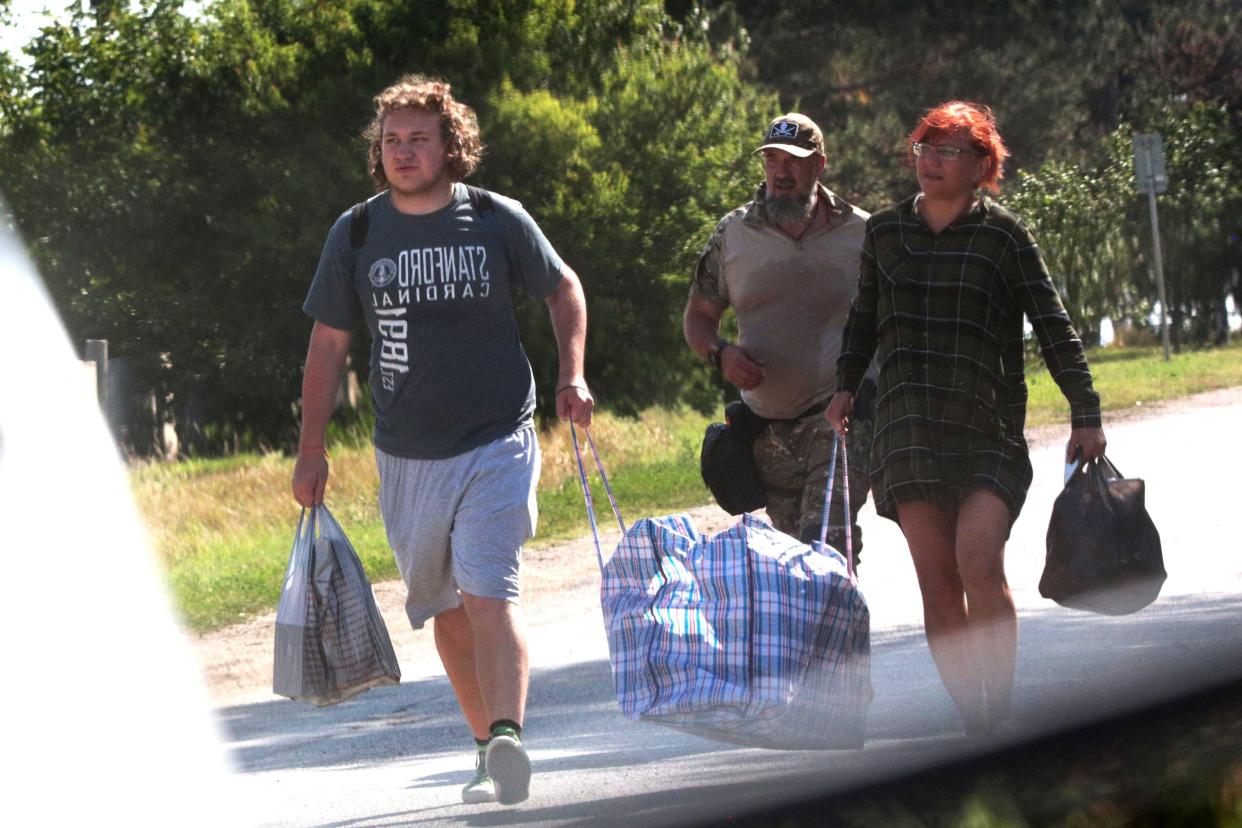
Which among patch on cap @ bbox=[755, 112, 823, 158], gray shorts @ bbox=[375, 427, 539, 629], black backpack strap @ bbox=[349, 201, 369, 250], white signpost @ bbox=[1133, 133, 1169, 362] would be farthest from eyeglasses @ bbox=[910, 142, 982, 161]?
white signpost @ bbox=[1133, 133, 1169, 362]

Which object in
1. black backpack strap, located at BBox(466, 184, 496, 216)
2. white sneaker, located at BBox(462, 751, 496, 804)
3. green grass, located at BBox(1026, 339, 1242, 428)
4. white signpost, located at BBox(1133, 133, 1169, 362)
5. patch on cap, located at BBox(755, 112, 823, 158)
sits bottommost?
green grass, located at BBox(1026, 339, 1242, 428)

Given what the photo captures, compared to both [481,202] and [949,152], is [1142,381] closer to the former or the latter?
[949,152]

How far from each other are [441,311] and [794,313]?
4.89ft

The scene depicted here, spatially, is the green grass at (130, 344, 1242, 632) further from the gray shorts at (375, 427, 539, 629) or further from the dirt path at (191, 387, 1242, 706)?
the gray shorts at (375, 427, 539, 629)

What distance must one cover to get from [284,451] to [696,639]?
73.9 feet

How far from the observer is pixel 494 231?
5340 mm

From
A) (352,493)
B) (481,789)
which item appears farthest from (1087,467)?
(352,493)

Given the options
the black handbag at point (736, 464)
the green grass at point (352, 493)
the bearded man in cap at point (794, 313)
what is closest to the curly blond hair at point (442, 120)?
the bearded man in cap at point (794, 313)

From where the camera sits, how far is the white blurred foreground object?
6199 millimetres

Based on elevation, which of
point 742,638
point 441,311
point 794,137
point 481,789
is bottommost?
point 481,789

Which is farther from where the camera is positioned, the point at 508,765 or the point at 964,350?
the point at 964,350

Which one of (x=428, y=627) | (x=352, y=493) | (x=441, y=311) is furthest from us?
(x=352, y=493)

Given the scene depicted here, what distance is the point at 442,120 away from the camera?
17.5ft

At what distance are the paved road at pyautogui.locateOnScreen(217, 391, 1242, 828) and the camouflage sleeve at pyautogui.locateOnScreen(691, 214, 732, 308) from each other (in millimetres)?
1439
